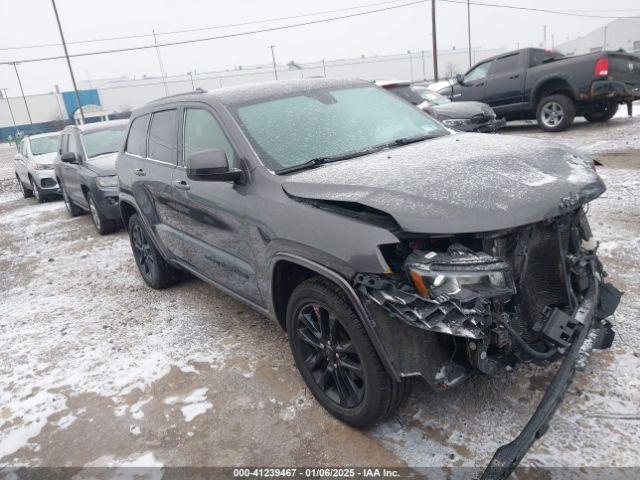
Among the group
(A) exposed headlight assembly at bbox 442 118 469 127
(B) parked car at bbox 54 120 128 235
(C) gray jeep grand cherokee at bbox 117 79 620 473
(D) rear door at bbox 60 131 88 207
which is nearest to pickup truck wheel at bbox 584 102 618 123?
(A) exposed headlight assembly at bbox 442 118 469 127

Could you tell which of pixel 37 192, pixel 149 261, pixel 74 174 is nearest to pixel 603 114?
pixel 149 261

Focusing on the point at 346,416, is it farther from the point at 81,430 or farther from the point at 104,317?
the point at 104,317

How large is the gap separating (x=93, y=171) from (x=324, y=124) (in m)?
5.53

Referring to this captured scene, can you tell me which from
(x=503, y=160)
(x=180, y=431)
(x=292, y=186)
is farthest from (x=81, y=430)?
(x=503, y=160)

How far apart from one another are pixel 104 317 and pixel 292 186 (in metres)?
2.89

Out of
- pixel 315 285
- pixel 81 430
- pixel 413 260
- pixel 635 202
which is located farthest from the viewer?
pixel 635 202

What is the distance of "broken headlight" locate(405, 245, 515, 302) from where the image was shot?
2.13 m

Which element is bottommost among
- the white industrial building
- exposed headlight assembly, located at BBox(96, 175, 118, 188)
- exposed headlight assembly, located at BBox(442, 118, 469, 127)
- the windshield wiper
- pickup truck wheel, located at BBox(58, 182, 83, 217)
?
pickup truck wheel, located at BBox(58, 182, 83, 217)

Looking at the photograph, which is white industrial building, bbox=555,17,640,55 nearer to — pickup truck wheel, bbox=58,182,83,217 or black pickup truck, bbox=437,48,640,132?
black pickup truck, bbox=437,48,640,132

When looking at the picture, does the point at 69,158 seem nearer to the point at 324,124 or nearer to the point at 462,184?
the point at 324,124

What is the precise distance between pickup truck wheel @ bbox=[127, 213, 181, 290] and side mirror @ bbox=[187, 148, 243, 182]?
2.11 meters

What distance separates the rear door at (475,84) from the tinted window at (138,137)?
30.9 ft

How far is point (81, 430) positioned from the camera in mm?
3078

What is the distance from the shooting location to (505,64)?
11.8 meters
